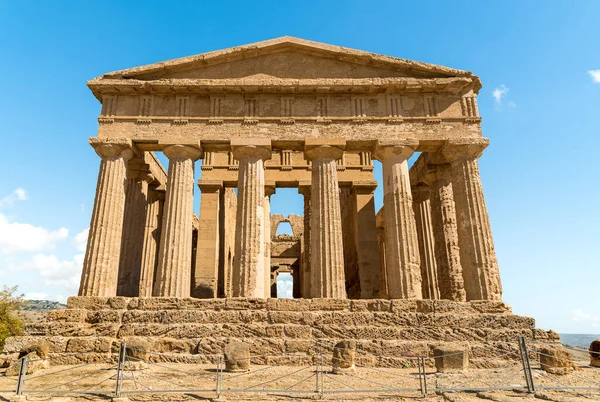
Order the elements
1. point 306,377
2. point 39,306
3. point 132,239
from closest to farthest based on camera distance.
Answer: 1. point 306,377
2. point 132,239
3. point 39,306

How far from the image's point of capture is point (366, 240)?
18.2m

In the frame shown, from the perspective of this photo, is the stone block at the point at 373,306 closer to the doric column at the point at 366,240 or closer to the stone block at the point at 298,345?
the stone block at the point at 298,345

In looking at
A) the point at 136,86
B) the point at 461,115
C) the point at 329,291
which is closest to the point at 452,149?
the point at 461,115

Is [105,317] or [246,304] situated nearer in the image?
[105,317]

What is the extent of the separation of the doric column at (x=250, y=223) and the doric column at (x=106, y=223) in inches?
161

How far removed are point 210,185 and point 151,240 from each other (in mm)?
3625

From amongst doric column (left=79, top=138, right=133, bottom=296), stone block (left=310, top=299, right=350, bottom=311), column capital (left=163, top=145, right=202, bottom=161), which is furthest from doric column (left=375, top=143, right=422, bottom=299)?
doric column (left=79, top=138, right=133, bottom=296)

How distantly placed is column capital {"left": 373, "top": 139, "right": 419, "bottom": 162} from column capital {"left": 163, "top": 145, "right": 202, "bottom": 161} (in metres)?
6.70

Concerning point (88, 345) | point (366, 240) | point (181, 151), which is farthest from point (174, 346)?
point (366, 240)

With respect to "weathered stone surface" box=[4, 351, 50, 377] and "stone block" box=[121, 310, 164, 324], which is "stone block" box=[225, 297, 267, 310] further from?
"weathered stone surface" box=[4, 351, 50, 377]

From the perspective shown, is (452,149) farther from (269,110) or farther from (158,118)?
(158,118)

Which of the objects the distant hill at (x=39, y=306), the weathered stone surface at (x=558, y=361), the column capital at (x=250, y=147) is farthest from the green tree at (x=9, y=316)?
the weathered stone surface at (x=558, y=361)

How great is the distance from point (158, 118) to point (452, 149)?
35.8 feet

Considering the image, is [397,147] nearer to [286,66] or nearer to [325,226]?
[325,226]
